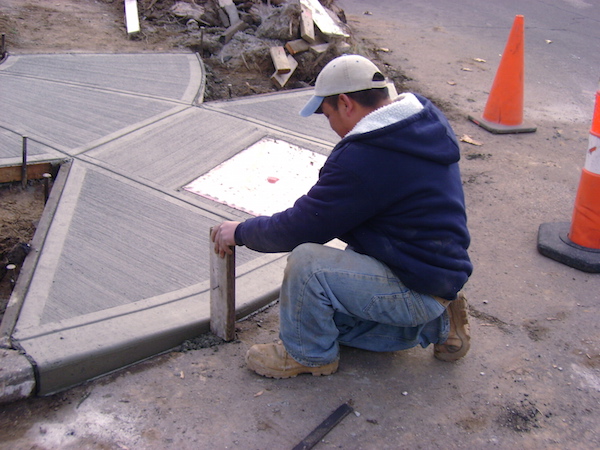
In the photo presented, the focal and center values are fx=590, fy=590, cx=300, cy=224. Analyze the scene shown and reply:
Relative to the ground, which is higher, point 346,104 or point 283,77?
point 346,104

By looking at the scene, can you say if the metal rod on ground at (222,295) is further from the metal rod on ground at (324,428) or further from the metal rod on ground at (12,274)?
the metal rod on ground at (12,274)

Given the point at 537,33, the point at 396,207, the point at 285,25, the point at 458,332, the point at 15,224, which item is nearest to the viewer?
the point at 396,207

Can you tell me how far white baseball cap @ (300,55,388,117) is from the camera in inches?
88.0

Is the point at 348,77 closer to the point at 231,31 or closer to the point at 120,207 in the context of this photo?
the point at 120,207

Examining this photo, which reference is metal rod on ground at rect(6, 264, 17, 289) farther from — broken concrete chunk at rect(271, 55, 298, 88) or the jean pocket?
broken concrete chunk at rect(271, 55, 298, 88)

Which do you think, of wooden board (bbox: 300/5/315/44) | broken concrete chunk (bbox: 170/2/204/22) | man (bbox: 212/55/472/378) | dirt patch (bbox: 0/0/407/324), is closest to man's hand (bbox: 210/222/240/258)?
man (bbox: 212/55/472/378)

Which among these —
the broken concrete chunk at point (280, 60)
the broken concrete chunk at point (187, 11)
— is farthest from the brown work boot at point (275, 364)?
the broken concrete chunk at point (187, 11)

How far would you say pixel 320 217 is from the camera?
2203 mm

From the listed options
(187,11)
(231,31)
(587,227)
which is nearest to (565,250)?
(587,227)

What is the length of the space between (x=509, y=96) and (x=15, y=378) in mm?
5079

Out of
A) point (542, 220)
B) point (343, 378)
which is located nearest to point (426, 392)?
point (343, 378)

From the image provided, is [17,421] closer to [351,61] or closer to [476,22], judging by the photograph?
[351,61]

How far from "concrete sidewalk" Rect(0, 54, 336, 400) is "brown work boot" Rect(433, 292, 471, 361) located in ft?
2.91

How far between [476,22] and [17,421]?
9.92 meters
